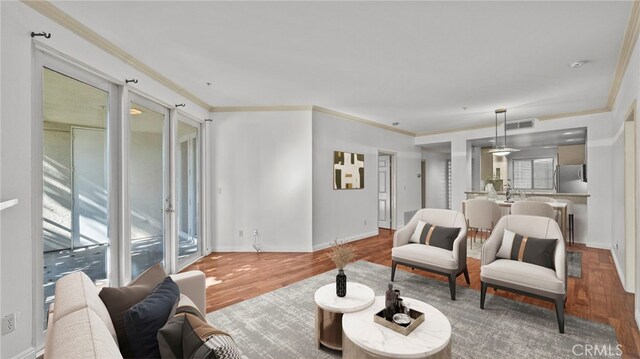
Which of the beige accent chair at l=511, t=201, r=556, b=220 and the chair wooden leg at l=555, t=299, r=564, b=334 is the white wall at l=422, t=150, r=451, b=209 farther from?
the chair wooden leg at l=555, t=299, r=564, b=334

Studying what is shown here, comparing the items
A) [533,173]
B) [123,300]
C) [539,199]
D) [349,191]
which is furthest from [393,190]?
[123,300]

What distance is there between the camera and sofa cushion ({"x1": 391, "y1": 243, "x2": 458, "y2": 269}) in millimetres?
3017

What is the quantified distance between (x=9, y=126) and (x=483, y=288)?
4.16 meters

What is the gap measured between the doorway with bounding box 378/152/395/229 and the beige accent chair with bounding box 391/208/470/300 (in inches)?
126

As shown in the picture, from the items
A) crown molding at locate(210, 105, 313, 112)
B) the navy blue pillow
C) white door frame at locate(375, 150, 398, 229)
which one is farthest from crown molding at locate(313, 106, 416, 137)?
the navy blue pillow

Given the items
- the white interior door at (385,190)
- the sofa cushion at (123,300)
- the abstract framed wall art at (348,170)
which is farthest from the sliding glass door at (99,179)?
the white interior door at (385,190)

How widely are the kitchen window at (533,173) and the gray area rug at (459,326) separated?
7926mm

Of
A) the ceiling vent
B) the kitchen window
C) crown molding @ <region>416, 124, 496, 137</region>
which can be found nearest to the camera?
the ceiling vent

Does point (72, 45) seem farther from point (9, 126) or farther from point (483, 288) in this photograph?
point (483, 288)

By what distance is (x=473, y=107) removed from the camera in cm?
501

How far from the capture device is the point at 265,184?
4.98 metres

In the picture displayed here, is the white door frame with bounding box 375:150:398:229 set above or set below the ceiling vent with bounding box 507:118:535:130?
below

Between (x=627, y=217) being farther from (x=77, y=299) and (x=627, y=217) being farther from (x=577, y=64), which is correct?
(x=77, y=299)

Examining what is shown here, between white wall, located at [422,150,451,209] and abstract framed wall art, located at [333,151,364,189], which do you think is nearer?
abstract framed wall art, located at [333,151,364,189]
